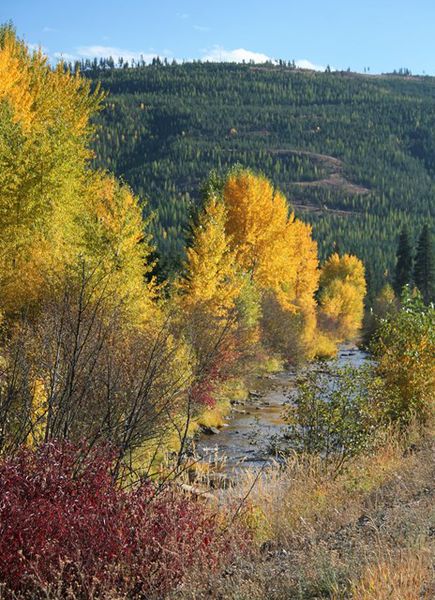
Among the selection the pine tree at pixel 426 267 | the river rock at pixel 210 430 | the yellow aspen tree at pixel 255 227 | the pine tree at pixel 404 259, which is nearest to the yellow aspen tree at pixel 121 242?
the river rock at pixel 210 430

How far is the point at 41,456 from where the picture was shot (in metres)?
6.77

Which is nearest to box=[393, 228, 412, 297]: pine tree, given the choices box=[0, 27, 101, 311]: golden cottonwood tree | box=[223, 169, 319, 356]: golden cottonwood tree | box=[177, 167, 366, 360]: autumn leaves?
box=[177, 167, 366, 360]: autumn leaves

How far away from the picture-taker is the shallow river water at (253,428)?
19.1 meters

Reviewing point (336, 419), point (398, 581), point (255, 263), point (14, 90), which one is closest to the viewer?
point (398, 581)

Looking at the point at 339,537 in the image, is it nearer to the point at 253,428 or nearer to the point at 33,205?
the point at 33,205

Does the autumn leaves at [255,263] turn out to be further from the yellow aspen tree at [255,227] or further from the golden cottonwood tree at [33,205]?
the golden cottonwood tree at [33,205]

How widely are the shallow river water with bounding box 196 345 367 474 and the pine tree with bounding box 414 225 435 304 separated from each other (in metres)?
50.9

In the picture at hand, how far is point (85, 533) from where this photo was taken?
6387 mm

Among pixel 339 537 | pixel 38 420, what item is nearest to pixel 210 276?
pixel 339 537

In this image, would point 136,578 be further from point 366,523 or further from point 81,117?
point 81,117

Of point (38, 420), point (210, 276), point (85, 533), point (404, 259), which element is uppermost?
point (38, 420)

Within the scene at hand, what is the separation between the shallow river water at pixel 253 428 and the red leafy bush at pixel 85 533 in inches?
290

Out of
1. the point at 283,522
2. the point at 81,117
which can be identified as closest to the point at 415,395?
the point at 283,522

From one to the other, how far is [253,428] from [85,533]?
18505 millimetres
